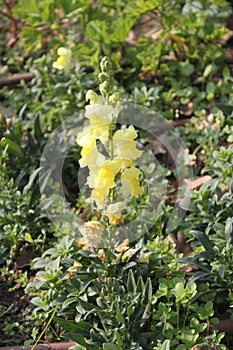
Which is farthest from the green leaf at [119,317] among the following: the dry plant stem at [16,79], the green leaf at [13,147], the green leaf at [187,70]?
the dry plant stem at [16,79]

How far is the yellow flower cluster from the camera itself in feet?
7.55

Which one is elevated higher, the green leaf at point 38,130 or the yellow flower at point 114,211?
the yellow flower at point 114,211

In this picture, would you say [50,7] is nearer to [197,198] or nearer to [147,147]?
[147,147]

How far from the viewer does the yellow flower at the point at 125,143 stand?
2.33 m

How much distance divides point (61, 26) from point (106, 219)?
7.94ft

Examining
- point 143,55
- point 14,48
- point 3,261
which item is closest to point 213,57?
point 143,55

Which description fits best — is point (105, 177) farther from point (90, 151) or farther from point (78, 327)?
point (78, 327)

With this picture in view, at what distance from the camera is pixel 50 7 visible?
13.7 ft

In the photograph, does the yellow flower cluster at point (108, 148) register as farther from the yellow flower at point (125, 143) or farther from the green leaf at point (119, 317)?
the green leaf at point (119, 317)

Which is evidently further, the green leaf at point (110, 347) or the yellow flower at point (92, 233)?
the yellow flower at point (92, 233)

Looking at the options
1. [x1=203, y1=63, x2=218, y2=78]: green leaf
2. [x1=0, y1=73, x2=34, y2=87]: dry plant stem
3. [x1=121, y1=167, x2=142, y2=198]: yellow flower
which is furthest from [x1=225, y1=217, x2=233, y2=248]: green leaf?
[x1=0, y1=73, x2=34, y2=87]: dry plant stem

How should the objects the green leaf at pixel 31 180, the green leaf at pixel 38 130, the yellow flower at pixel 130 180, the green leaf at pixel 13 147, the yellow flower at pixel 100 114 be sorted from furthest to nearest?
the green leaf at pixel 38 130, the green leaf at pixel 13 147, the green leaf at pixel 31 180, the yellow flower at pixel 130 180, the yellow flower at pixel 100 114

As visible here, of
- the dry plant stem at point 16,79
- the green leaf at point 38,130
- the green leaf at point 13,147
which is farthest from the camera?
the dry plant stem at point 16,79

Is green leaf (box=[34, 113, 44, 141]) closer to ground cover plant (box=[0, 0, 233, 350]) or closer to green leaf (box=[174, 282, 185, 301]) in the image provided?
ground cover plant (box=[0, 0, 233, 350])
